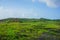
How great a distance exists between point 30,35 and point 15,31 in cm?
50

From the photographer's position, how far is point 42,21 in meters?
6.68

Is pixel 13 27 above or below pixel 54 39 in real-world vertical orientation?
above

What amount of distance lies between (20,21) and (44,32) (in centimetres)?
139

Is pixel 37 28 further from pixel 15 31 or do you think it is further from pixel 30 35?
pixel 15 31

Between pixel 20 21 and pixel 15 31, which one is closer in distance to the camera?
pixel 15 31

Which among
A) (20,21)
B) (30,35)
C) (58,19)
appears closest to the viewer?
(30,35)

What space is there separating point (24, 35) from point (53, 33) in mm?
981

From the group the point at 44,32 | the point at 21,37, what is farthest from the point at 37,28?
the point at 21,37

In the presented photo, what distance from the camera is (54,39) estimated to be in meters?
5.18

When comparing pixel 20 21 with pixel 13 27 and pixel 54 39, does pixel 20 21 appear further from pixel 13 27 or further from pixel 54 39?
pixel 54 39

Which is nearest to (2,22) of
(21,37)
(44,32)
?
(21,37)

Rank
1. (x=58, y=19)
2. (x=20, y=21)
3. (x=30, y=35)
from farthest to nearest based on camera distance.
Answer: (x=20, y=21) < (x=58, y=19) < (x=30, y=35)

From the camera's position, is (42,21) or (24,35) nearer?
(24,35)

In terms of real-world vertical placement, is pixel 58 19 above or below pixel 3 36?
above
